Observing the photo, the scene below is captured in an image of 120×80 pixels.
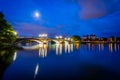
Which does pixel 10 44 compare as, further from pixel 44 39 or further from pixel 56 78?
pixel 56 78

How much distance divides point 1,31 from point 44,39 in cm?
5675

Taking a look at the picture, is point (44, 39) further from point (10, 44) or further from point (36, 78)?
point (36, 78)

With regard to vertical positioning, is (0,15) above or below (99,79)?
above

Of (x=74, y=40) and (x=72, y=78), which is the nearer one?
(x=72, y=78)

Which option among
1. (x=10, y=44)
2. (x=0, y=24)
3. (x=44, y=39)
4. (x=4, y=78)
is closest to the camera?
(x=4, y=78)

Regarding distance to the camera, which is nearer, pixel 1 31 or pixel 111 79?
pixel 111 79

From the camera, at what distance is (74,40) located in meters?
173

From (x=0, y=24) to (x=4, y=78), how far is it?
3838cm

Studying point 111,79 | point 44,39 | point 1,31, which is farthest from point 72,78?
point 44,39

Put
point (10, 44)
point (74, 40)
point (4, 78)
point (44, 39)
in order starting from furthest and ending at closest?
1. point (74, 40)
2. point (44, 39)
3. point (10, 44)
4. point (4, 78)

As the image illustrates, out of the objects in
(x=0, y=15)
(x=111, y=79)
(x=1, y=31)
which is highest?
(x=0, y=15)

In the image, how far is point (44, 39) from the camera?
112 m

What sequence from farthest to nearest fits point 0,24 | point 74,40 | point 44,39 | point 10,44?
point 74,40, point 44,39, point 10,44, point 0,24

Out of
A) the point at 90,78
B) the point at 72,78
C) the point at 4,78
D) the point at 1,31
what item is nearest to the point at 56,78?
the point at 72,78
